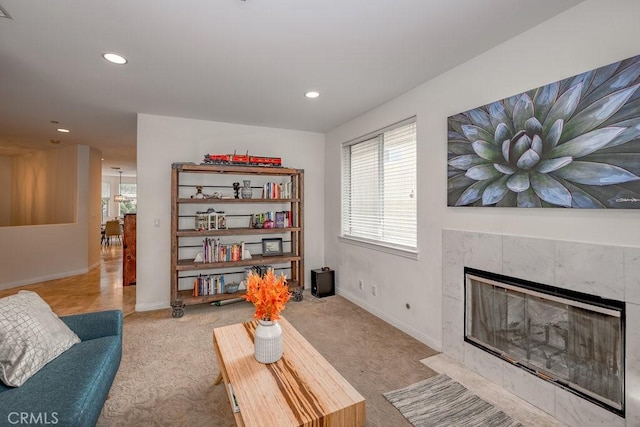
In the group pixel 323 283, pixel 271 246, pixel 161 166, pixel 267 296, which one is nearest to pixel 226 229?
pixel 271 246

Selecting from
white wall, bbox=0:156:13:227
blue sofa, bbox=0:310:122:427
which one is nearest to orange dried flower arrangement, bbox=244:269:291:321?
blue sofa, bbox=0:310:122:427

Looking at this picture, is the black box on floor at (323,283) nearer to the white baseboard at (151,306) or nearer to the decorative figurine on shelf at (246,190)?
the decorative figurine on shelf at (246,190)

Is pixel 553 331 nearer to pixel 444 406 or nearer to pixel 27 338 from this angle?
pixel 444 406

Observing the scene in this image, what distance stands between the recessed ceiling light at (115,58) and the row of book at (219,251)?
2.17 m

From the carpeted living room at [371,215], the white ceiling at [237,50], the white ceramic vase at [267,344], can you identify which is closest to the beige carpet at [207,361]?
the carpeted living room at [371,215]

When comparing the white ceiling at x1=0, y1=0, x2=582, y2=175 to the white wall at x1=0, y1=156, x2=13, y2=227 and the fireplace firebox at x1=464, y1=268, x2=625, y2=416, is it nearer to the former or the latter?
the fireplace firebox at x1=464, y1=268, x2=625, y2=416

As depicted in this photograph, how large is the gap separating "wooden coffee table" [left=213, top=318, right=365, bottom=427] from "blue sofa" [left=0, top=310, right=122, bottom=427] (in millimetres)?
629

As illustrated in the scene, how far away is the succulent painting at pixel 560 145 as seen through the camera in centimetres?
160

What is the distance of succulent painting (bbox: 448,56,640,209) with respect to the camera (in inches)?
63.0

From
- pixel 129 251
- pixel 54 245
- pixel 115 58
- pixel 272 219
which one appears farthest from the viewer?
pixel 54 245

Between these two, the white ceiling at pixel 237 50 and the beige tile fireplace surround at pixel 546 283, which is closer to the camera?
the beige tile fireplace surround at pixel 546 283

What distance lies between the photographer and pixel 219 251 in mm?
3930

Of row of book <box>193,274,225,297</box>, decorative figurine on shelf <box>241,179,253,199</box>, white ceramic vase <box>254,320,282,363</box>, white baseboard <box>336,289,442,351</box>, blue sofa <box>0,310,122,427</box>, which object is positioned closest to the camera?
blue sofa <box>0,310,122,427</box>

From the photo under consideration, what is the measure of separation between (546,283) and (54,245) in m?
7.35
